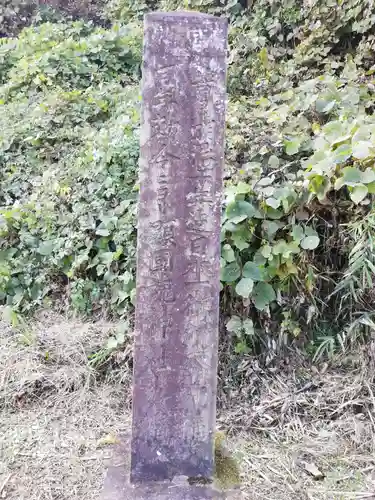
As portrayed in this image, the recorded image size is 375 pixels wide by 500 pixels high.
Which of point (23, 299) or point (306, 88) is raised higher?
point (306, 88)

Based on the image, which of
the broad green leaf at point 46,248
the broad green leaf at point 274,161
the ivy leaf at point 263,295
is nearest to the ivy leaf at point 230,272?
the ivy leaf at point 263,295

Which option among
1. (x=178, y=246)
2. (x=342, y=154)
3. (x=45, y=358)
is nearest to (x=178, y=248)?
(x=178, y=246)

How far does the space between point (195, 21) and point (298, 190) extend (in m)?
1.32

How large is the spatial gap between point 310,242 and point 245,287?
427 mm

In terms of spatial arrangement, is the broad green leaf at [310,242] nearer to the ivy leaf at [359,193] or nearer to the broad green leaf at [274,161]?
the ivy leaf at [359,193]

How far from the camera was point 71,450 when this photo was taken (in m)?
2.60

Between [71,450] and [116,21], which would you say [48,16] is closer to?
[116,21]

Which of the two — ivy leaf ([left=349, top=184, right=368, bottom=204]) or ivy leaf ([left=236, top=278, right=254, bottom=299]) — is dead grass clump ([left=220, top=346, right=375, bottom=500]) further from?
ivy leaf ([left=349, top=184, right=368, bottom=204])

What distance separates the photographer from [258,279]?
272cm

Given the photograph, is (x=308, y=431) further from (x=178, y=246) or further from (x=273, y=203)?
(x=178, y=246)

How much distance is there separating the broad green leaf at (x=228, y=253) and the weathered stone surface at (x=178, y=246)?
86 centimetres

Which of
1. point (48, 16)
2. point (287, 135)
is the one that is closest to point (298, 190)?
point (287, 135)

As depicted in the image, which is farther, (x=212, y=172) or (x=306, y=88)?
(x=306, y=88)

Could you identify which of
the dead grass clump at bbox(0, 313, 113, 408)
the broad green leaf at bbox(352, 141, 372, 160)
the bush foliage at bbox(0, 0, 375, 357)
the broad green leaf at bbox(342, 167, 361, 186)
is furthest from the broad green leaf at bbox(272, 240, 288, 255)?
the dead grass clump at bbox(0, 313, 113, 408)
